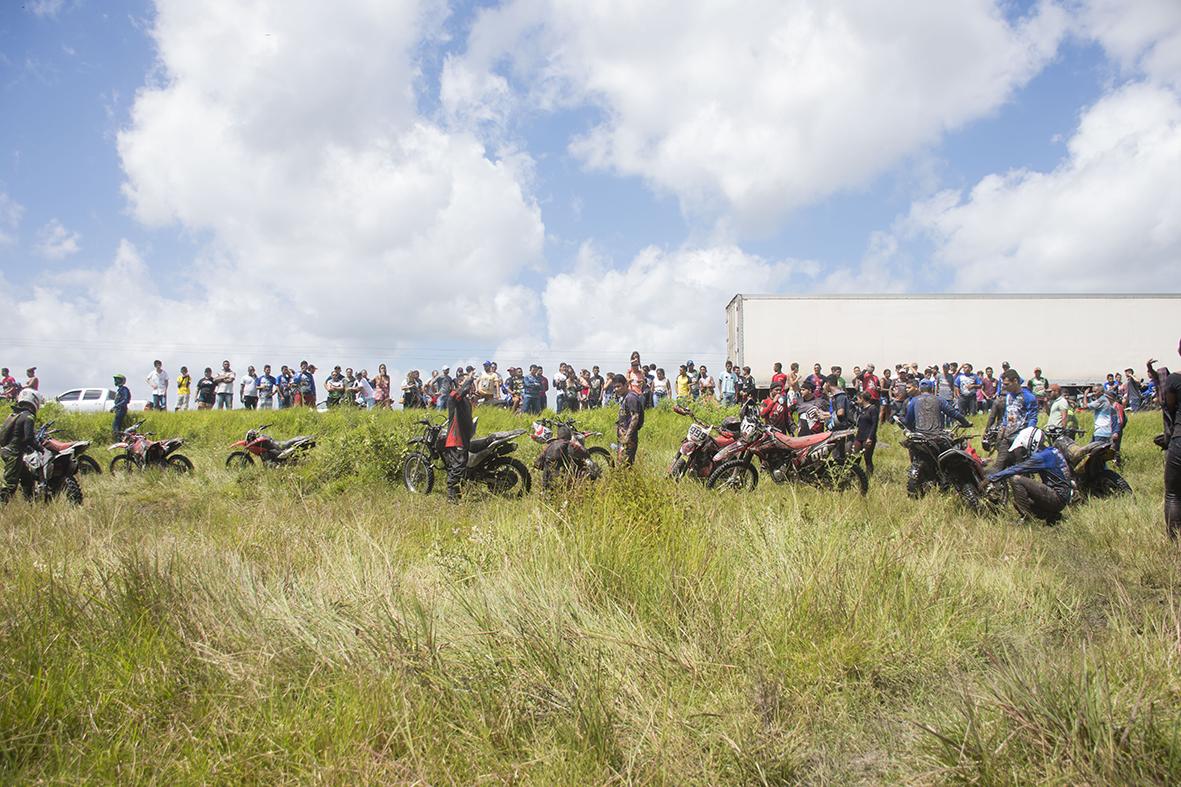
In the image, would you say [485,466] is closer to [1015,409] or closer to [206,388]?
[1015,409]

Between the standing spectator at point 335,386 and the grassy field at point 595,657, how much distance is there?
1550 centimetres

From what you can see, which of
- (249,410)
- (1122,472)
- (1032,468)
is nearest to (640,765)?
(1032,468)

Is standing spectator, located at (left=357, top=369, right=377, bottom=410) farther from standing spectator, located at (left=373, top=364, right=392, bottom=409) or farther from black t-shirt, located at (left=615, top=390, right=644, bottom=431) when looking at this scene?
black t-shirt, located at (left=615, top=390, right=644, bottom=431)

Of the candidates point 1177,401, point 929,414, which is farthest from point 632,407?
point 1177,401

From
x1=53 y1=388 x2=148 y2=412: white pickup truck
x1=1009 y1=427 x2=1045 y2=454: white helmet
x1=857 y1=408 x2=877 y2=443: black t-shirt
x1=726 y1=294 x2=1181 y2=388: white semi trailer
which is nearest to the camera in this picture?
x1=1009 y1=427 x2=1045 y2=454: white helmet

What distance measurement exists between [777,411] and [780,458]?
1646 mm

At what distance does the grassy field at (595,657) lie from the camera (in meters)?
2.51

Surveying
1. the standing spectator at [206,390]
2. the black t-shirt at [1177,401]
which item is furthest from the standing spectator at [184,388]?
the black t-shirt at [1177,401]

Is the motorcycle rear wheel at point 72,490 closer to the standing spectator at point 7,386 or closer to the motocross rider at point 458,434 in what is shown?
the motocross rider at point 458,434

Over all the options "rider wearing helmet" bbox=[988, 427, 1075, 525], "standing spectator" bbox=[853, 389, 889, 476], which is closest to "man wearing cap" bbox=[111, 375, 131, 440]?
"standing spectator" bbox=[853, 389, 889, 476]

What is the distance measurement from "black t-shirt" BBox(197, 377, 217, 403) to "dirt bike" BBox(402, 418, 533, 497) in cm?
1528

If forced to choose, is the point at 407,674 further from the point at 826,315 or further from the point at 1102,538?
the point at 826,315

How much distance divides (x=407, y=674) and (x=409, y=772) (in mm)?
583

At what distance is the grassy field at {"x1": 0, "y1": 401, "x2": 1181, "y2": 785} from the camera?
2514 millimetres
